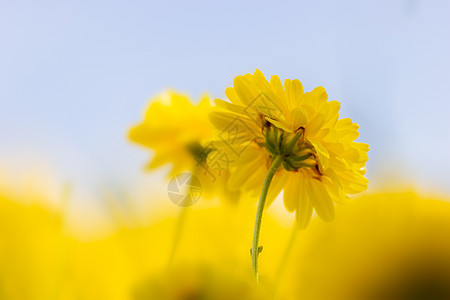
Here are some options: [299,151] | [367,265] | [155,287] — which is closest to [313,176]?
[299,151]

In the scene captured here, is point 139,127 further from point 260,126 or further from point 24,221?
point 24,221

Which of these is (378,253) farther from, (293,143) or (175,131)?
(175,131)

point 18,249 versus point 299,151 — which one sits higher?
point 299,151

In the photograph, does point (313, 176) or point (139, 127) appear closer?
point (313, 176)

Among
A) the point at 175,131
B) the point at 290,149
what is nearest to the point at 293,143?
the point at 290,149

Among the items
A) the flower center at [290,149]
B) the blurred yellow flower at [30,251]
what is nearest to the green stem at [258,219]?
the flower center at [290,149]

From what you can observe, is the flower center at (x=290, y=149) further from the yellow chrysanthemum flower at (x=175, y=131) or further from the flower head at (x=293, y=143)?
the yellow chrysanthemum flower at (x=175, y=131)
